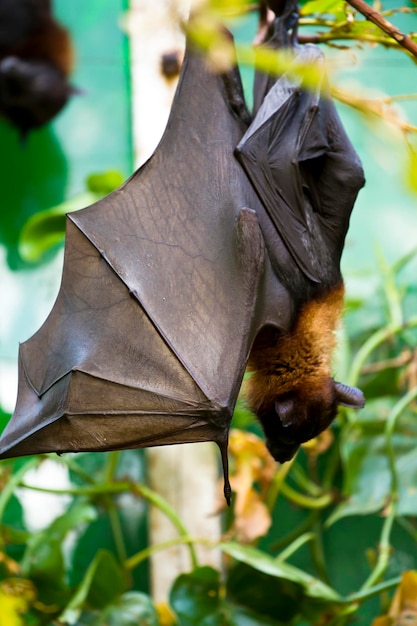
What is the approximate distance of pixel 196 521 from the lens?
299cm

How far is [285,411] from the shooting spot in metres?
1.86

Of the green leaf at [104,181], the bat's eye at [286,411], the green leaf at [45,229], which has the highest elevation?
the green leaf at [104,181]

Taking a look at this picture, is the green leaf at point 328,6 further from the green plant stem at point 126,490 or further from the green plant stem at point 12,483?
the green plant stem at point 12,483

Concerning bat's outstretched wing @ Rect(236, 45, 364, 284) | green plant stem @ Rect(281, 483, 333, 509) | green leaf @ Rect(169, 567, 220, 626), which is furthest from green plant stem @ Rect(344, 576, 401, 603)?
bat's outstretched wing @ Rect(236, 45, 364, 284)

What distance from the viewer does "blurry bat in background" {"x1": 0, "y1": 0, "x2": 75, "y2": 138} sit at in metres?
3.67

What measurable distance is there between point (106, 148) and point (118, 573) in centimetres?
179

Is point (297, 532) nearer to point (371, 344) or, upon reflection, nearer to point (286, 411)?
point (371, 344)

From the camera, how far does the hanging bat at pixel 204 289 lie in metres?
1.66

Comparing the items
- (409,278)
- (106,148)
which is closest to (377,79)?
(409,278)

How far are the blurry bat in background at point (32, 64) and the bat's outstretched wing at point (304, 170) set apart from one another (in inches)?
79.3

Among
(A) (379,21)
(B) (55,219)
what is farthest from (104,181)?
(A) (379,21)

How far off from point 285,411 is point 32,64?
2.87m

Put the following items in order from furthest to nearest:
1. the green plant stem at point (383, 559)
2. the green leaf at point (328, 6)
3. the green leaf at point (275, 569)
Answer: the green plant stem at point (383, 559) < the green leaf at point (275, 569) < the green leaf at point (328, 6)

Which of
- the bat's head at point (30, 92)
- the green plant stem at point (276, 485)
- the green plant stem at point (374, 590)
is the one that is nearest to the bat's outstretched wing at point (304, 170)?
the green plant stem at point (374, 590)
